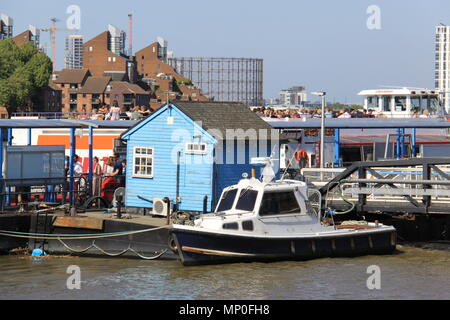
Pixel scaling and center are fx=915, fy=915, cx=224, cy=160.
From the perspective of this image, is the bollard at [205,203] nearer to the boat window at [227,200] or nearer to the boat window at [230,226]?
the boat window at [227,200]

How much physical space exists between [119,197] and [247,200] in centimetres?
492

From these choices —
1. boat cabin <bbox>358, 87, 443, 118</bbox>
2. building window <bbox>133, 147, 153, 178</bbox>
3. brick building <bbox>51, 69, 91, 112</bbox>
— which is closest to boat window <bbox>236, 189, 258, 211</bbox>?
building window <bbox>133, 147, 153, 178</bbox>

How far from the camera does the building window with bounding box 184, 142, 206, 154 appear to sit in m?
30.4

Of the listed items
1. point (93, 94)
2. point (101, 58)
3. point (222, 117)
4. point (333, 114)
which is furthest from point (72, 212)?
point (101, 58)

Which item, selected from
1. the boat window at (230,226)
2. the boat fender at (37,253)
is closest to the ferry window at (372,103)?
the boat fender at (37,253)

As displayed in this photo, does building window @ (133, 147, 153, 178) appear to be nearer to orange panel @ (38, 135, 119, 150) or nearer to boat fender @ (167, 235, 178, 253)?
boat fender @ (167, 235, 178, 253)

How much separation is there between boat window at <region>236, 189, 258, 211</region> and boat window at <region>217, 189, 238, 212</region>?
0.99 feet

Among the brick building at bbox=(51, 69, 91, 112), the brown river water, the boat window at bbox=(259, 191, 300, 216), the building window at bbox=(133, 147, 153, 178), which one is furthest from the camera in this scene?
the brick building at bbox=(51, 69, 91, 112)

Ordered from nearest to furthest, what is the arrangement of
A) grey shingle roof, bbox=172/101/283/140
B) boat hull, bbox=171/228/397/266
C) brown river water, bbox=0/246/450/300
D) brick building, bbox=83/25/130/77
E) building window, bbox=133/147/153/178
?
brown river water, bbox=0/246/450/300 < boat hull, bbox=171/228/397/266 < grey shingle roof, bbox=172/101/283/140 < building window, bbox=133/147/153/178 < brick building, bbox=83/25/130/77

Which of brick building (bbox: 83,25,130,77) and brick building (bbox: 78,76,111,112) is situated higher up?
brick building (bbox: 83,25,130,77)

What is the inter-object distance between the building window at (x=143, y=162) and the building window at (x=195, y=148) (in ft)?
4.80

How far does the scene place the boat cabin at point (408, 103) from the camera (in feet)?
191

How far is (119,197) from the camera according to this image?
29781 millimetres

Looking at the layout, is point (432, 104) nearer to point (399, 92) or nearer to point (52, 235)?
point (399, 92)
